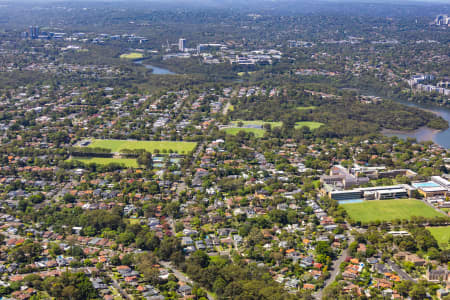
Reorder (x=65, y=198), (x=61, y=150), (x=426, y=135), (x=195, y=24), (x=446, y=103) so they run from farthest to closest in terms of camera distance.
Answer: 1. (x=195, y=24)
2. (x=446, y=103)
3. (x=426, y=135)
4. (x=61, y=150)
5. (x=65, y=198)

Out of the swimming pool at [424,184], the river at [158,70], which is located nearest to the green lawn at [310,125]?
the swimming pool at [424,184]

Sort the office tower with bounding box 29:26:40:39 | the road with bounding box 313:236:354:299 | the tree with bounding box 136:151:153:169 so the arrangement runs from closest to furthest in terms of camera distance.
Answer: the road with bounding box 313:236:354:299 < the tree with bounding box 136:151:153:169 < the office tower with bounding box 29:26:40:39

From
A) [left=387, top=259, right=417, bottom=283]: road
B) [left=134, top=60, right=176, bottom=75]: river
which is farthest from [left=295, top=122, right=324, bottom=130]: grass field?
[left=134, top=60, right=176, bottom=75]: river

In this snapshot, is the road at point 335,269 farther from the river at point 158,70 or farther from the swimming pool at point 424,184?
the river at point 158,70

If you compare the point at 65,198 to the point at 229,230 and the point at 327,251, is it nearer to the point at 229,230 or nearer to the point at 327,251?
the point at 229,230

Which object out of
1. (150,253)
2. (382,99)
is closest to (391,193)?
(150,253)

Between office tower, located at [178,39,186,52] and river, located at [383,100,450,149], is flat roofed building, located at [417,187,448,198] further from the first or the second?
office tower, located at [178,39,186,52]
